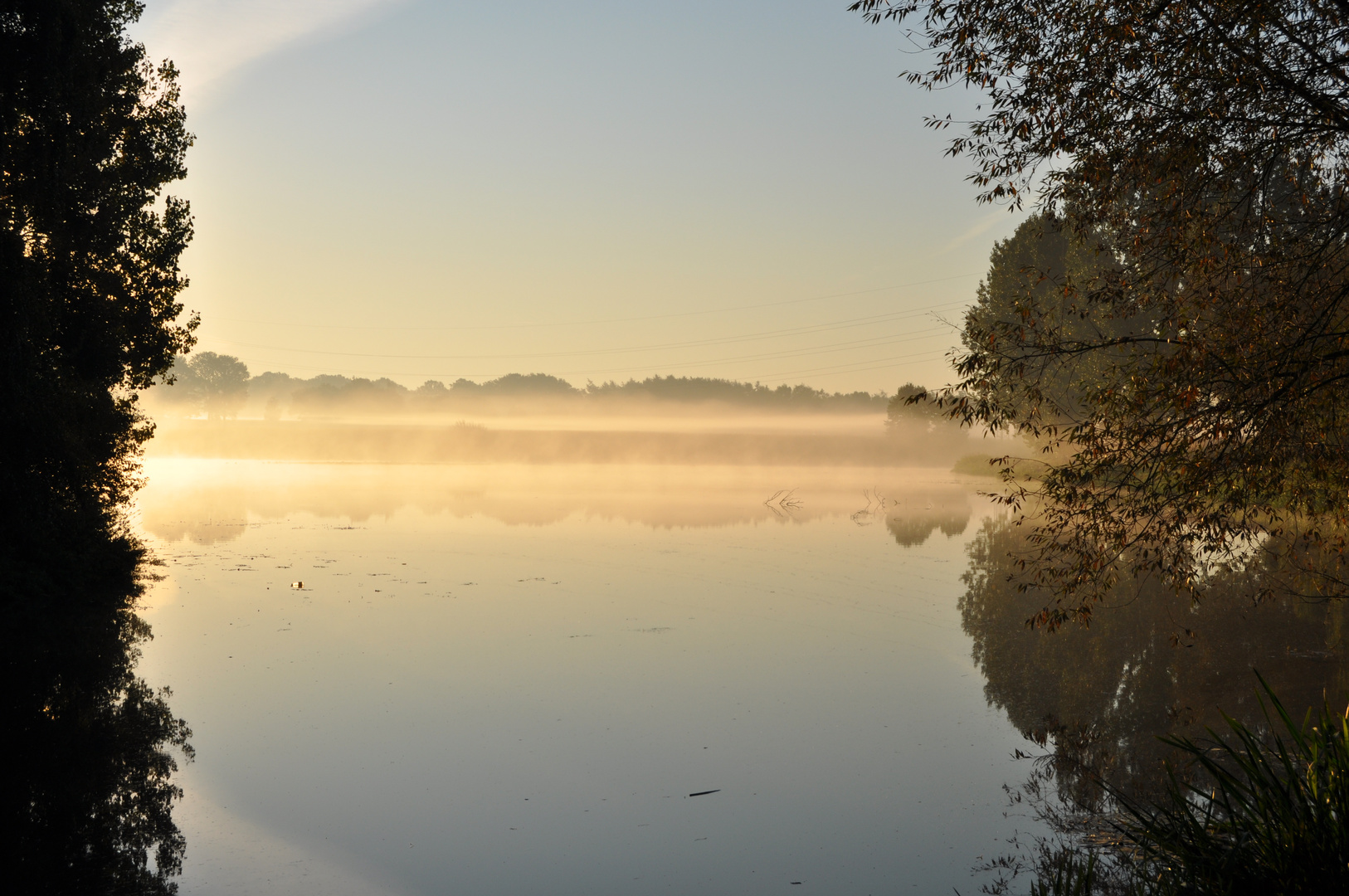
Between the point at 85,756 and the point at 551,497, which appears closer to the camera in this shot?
the point at 85,756

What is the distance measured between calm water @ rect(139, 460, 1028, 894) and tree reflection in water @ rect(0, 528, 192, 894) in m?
0.34

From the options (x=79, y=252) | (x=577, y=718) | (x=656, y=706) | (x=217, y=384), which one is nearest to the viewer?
(x=577, y=718)

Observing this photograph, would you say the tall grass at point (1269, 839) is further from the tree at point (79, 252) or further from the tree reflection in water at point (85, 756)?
the tree at point (79, 252)

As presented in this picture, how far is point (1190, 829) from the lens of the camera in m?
A: 5.96

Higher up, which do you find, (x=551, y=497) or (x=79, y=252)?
(x=79, y=252)

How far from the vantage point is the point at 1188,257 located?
10.1 m

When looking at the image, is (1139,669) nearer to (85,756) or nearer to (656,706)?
(656,706)

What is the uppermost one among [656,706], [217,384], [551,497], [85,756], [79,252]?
[217,384]

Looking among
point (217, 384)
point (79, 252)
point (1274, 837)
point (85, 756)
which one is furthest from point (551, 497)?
point (217, 384)

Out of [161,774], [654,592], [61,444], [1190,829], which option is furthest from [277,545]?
[1190,829]

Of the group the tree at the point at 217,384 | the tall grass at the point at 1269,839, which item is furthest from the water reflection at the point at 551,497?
the tree at the point at 217,384

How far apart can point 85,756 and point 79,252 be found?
47.6 feet

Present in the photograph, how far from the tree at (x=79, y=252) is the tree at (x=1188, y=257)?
15262 mm

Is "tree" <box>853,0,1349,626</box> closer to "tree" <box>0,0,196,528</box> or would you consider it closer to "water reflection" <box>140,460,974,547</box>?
"tree" <box>0,0,196,528</box>
